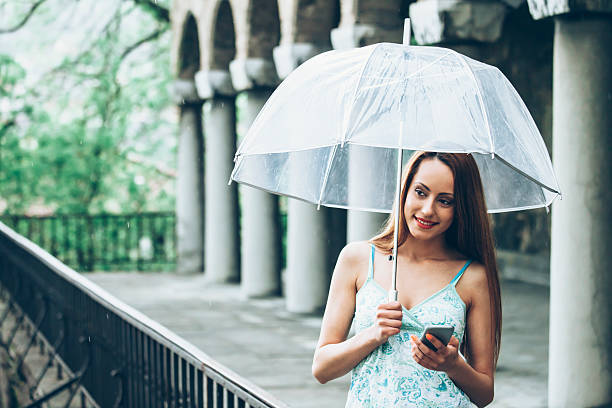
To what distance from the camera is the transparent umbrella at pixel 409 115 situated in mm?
2520

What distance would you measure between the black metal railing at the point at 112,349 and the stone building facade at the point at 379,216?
266 centimetres

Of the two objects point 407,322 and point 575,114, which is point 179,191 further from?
point 407,322

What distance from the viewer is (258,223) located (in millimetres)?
11016

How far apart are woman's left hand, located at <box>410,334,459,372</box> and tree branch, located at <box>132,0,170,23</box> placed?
564 inches

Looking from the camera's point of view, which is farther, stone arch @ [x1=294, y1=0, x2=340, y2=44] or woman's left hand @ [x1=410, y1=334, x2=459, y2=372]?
stone arch @ [x1=294, y1=0, x2=340, y2=44]

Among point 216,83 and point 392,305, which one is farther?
point 216,83

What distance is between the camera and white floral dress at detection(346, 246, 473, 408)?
7.95 ft

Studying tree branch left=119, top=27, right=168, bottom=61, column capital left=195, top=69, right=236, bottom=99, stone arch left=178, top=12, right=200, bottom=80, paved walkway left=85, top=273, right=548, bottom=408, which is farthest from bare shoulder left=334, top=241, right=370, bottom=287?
tree branch left=119, top=27, right=168, bottom=61

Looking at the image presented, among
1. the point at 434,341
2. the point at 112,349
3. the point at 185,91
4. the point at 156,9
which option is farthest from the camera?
the point at 156,9

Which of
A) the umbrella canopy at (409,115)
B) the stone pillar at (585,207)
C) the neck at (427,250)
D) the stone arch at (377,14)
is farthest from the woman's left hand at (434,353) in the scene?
the stone arch at (377,14)

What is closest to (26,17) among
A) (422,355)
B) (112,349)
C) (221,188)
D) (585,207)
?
(221,188)

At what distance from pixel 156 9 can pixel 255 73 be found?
601 cm

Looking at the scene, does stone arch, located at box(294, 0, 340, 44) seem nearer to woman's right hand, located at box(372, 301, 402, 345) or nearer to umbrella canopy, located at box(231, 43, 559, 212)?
umbrella canopy, located at box(231, 43, 559, 212)

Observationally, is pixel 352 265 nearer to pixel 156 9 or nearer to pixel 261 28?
pixel 261 28
